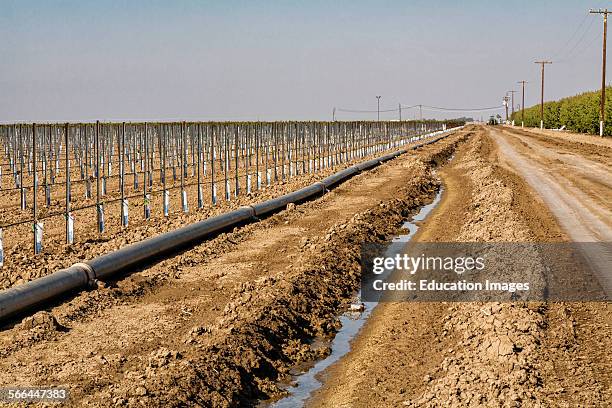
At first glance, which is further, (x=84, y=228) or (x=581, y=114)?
(x=581, y=114)

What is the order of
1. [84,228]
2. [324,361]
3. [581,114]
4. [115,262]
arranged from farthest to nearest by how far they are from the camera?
[581,114] → [84,228] → [115,262] → [324,361]

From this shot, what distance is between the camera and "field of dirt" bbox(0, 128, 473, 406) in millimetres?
6254

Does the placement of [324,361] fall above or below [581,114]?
below

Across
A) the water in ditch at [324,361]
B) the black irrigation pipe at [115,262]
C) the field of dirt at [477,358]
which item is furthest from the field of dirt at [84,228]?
the field of dirt at [477,358]

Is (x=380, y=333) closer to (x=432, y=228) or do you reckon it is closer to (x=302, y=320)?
(x=302, y=320)

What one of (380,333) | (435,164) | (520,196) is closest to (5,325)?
(380,333)

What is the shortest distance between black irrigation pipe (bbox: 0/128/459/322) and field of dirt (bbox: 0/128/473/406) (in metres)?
0.20

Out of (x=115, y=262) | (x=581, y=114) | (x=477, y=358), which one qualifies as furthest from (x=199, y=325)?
(x=581, y=114)

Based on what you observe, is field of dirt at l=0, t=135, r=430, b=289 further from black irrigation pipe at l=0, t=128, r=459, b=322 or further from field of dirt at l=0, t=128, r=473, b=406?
black irrigation pipe at l=0, t=128, r=459, b=322

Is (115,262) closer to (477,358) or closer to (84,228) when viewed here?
(477,358)

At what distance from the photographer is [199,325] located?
783cm

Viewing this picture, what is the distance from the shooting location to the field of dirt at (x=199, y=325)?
625 cm

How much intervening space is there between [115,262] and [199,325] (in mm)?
2984

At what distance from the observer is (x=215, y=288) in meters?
9.80
